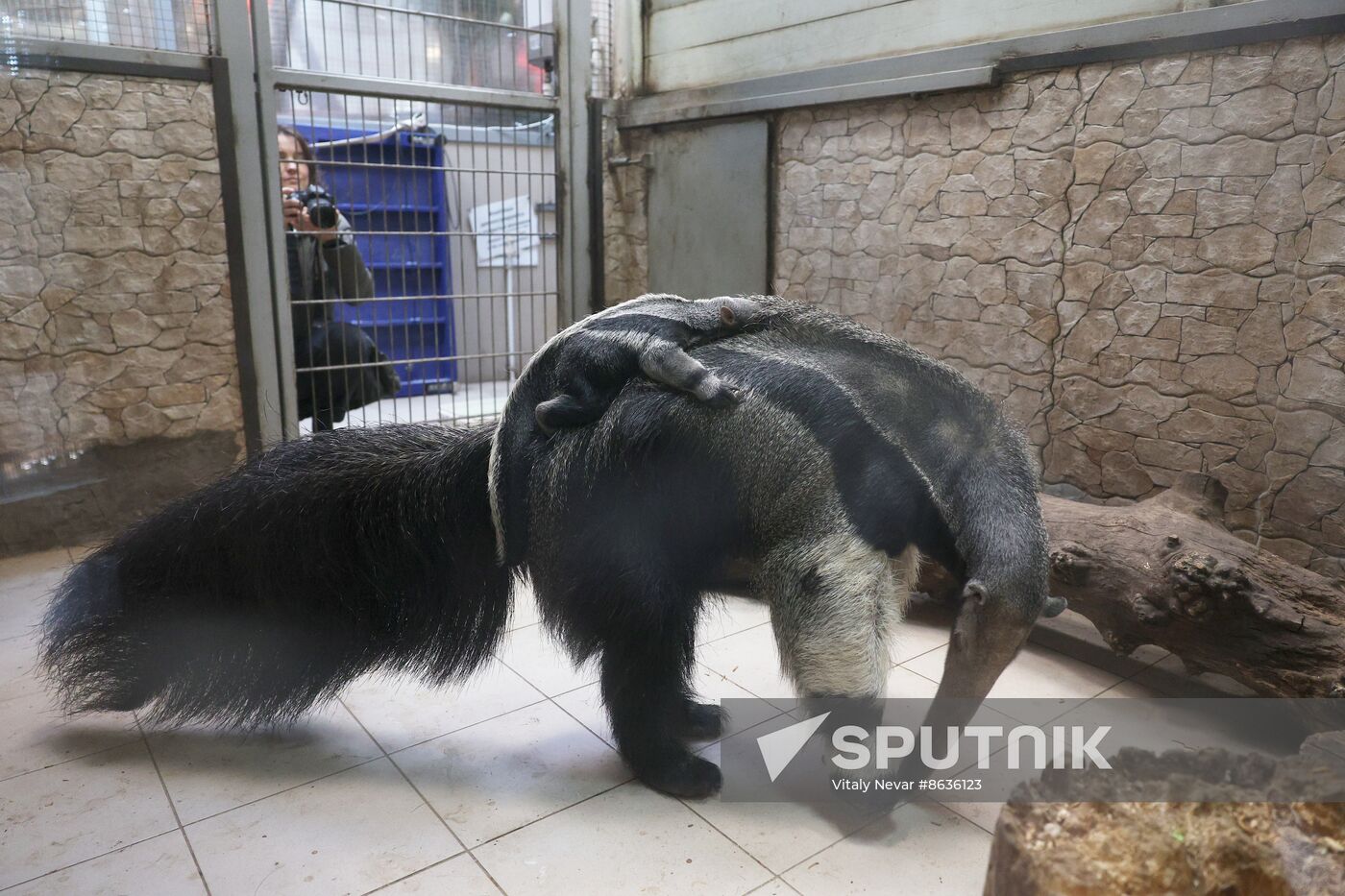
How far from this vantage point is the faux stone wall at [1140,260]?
3.35 m

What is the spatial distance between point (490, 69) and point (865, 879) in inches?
206

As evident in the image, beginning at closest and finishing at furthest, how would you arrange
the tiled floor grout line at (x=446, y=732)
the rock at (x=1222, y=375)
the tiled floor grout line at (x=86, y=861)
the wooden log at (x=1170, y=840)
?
the wooden log at (x=1170, y=840)
the tiled floor grout line at (x=86, y=861)
the tiled floor grout line at (x=446, y=732)
the rock at (x=1222, y=375)

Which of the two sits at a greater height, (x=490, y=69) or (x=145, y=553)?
(x=490, y=69)

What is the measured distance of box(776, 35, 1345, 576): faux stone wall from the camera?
11.0ft

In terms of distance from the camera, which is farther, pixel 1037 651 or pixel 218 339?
pixel 218 339

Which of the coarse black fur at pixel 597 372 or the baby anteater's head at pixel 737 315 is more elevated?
the baby anteater's head at pixel 737 315

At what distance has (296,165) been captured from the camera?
195 inches

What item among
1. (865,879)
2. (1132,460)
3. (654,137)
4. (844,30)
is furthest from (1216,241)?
(654,137)

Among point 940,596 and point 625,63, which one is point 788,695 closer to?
point 940,596

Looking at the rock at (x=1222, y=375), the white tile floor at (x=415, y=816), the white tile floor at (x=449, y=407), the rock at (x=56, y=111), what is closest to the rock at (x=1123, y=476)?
the rock at (x=1222, y=375)

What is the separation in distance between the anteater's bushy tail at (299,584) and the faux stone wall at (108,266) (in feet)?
7.26

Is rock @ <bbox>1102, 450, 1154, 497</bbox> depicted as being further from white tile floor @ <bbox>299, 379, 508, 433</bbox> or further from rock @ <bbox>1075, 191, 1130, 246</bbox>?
white tile floor @ <bbox>299, 379, 508, 433</bbox>

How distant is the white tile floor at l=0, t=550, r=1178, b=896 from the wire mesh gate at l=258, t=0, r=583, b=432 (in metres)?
2.36

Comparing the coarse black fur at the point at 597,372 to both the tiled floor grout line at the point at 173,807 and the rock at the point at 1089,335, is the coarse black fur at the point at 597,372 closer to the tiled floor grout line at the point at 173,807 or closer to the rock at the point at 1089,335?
the tiled floor grout line at the point at 173,807
